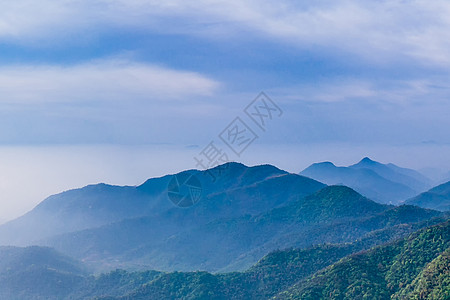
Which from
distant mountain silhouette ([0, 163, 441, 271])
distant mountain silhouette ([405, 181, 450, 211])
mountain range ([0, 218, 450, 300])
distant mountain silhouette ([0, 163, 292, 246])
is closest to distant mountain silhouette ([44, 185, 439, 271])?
distant mountain silhouette ([0, 163, 441, 271])

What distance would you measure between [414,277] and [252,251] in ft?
225

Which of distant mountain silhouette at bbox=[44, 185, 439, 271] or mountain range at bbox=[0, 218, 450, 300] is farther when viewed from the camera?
distant mountain silhouette at bbox=[44, 185, 439, 271]

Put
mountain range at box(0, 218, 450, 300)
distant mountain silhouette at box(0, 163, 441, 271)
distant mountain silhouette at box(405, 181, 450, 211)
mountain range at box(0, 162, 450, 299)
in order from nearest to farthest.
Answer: mountain range at box(0, 218, 450, 300) < mountain range at box(0, 162, 450, 299) < distant mountain silhouette at box(0, 163, 441, 271) < distant mountain silhouette at box(405, 181, 450, 211)

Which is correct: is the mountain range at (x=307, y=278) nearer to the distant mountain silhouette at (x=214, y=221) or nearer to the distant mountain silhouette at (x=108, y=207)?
the distant mountain silhouette at (x=214, y=221)

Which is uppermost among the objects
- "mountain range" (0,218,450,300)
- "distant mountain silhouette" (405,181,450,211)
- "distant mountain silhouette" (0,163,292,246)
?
"distant mountain silhouette" (0,163,292,246)

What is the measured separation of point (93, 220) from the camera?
18588cm

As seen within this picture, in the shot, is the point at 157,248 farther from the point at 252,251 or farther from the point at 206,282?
the point at 206,282

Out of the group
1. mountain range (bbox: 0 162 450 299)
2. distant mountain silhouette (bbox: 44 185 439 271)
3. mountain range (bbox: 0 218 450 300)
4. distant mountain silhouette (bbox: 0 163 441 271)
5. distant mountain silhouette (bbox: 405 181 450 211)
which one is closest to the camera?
mountain range (bbox: 0 218 450 300)

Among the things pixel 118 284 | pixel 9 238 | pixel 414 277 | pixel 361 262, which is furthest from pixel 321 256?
pixel 9 238

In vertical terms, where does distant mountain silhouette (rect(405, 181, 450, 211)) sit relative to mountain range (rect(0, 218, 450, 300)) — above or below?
below

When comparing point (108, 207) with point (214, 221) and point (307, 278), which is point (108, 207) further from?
point (307, 278)

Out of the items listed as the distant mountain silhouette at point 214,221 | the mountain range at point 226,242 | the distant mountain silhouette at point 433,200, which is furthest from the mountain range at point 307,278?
the distant mountain silhouette at point 433,200

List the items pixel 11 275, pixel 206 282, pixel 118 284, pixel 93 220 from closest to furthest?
pixel 206 282, pixel 118 284, pixel 11 275, pixel 93 220

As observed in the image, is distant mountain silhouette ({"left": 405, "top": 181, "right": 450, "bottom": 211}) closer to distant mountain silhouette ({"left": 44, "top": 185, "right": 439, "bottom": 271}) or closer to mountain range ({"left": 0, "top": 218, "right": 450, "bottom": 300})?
distant mountain silhouette ({"left": 44, "top": 185, "right": 439, "bottom": 271})
